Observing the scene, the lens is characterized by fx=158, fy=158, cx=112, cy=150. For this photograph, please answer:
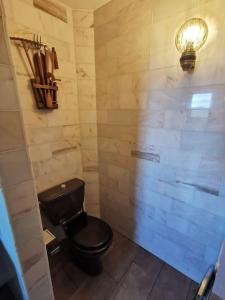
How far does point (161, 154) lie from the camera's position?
1.33 metres

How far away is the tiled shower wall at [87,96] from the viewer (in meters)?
1.47

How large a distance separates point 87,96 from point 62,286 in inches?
69.1

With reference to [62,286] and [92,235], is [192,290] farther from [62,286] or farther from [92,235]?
[62,286]

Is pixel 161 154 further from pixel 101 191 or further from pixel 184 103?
pixel 101 191

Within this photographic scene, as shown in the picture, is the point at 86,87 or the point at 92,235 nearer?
the point at 92,235

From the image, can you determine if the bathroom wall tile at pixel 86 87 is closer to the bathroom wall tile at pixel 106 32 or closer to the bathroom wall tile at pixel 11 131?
the bathroom wall tile at pixel 106 32

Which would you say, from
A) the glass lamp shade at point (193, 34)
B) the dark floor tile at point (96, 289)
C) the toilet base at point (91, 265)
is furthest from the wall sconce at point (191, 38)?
the dark floor tile at point (96, 289)

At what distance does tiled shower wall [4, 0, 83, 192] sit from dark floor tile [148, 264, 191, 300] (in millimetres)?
1263

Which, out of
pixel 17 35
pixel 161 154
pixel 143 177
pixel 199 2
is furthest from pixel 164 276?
pixel 17 35

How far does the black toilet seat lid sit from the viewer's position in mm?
1335

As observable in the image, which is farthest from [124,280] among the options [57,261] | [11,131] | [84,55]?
[84,55]

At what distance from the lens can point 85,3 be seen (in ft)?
4.43

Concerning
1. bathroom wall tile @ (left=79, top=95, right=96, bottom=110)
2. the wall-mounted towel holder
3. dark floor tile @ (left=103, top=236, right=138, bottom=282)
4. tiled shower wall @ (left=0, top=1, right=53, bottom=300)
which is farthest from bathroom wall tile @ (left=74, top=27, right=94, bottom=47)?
dark floor tile @ (left=103, top=236, right=138, bottom=282)

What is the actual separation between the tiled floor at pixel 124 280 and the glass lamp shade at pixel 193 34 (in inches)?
72.7
